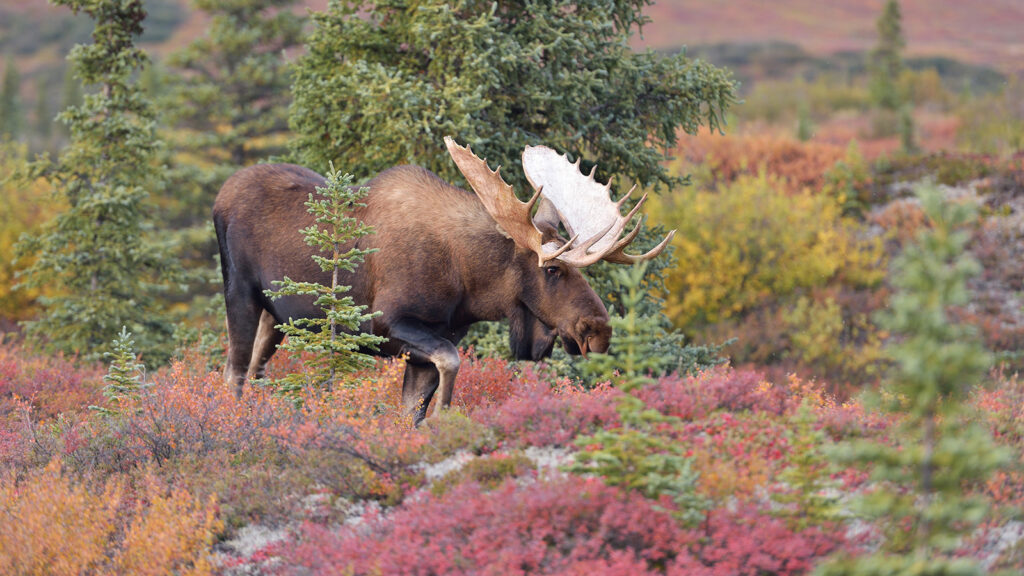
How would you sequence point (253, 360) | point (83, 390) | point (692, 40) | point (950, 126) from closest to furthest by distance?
point (253, 360) → point (83, 390) → point (950, 126) → point (692, 40)

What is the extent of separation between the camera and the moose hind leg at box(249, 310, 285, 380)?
377 inches

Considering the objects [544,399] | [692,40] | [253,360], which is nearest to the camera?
[544,399]

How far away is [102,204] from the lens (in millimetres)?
15273

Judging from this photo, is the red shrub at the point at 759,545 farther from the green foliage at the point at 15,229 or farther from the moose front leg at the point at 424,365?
the green foliage at the point at 15,229

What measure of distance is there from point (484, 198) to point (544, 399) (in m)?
2.03

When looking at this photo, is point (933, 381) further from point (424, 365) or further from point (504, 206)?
point (424, 365)

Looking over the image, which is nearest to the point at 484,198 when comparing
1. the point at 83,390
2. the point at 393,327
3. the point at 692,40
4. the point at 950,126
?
the point at 393,327

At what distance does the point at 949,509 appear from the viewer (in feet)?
14.4

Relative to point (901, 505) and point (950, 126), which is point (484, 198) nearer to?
point (901, 505)

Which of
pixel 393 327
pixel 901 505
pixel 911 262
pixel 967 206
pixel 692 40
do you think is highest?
pixel 967 206

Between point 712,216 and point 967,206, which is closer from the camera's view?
point 967,206

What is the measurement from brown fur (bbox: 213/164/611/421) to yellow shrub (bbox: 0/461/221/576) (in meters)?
2.26

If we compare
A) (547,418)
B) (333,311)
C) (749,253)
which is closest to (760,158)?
(749,253)

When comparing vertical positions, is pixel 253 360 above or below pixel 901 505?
below
